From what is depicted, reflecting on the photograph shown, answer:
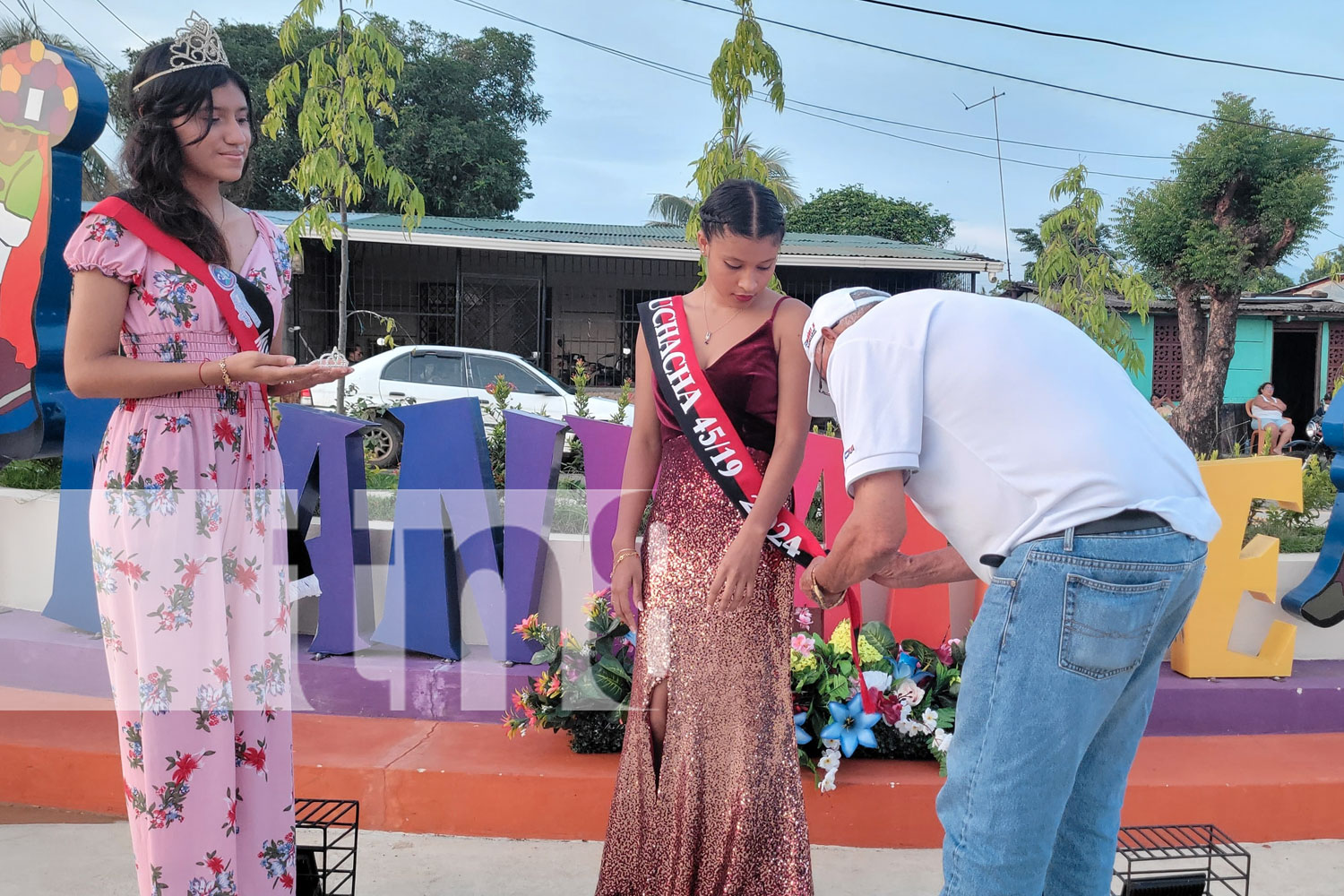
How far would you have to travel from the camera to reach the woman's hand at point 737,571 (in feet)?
6.72

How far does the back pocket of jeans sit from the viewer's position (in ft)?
4.73

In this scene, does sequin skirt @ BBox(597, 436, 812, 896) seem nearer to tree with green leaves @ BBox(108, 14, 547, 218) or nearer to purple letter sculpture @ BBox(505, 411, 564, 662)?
purple letter sculpture @ BBox(505, 411, 564, 662)

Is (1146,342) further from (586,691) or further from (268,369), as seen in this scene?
(268,369)

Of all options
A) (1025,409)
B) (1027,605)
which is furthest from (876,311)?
(1027,605)

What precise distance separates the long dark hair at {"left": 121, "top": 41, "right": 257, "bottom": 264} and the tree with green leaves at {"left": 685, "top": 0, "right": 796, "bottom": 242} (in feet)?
9.76

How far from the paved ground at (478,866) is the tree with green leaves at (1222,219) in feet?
41.8

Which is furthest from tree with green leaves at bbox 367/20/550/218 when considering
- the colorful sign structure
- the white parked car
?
the colorful sign structure

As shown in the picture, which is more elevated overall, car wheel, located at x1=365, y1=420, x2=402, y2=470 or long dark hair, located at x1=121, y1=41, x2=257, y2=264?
long dark hair, located at x1=121, y1=41, x2=257, y2=264

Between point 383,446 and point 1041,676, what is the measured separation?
8684 mm

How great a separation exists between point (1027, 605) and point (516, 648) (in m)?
2.41

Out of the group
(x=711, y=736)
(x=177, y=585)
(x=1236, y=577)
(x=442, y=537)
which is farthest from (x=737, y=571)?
(x=1236, y=577)

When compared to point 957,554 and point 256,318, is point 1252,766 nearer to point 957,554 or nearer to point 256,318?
point 957,554

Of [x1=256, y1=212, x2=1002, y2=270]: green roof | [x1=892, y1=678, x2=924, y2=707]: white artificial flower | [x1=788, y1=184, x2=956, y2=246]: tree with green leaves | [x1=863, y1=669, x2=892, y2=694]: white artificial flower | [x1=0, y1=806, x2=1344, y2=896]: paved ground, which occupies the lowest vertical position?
[x1=0, y1=806, x2=1344, y2=896]: paved ground

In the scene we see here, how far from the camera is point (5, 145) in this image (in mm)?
3697
